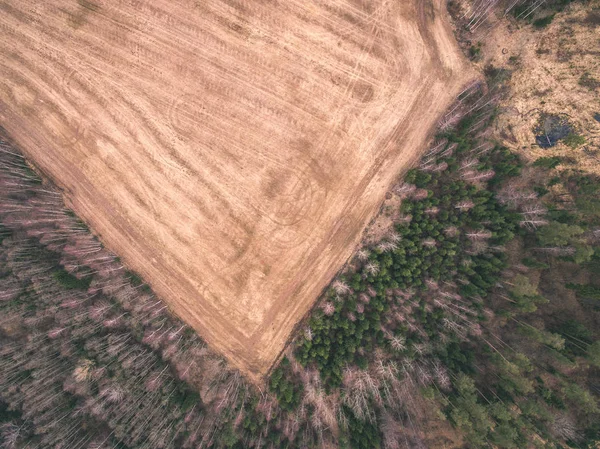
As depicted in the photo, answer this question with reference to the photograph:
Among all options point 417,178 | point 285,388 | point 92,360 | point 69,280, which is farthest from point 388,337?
point 69,280

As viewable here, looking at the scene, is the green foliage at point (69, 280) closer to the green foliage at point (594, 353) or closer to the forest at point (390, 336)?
the forest at point (390, 336)

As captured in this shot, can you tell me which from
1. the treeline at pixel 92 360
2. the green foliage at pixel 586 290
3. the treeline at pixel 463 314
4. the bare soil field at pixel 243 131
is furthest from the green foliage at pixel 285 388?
the green foliage at pixel 586 290

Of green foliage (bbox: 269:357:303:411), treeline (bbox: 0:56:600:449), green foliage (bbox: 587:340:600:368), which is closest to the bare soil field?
green foliage (bbox: 269:357:303:411)

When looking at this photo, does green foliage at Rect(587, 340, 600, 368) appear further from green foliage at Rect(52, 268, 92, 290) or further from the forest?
green foliage at Rect(52, 268, 92, 290)

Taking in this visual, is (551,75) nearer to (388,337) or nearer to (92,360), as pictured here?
(388,337)

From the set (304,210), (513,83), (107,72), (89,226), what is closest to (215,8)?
(107,72)

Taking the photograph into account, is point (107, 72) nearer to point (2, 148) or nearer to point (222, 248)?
point (2, 148)
